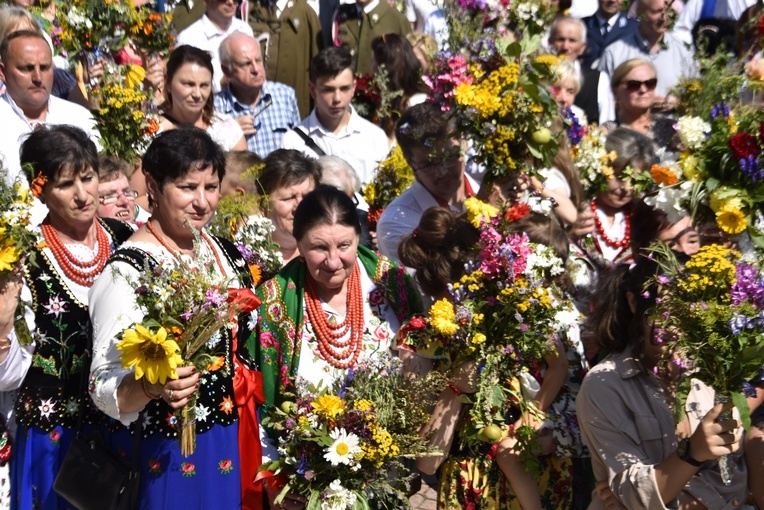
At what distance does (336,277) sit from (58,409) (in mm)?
1290

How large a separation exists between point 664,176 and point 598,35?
A: 637cm

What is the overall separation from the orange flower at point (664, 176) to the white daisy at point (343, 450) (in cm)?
168

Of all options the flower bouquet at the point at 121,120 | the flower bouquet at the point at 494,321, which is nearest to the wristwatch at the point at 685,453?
the flower bouquet at the point at 494,321

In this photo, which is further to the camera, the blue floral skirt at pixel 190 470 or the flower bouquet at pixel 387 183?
the flower bouquet at pixel 387 183

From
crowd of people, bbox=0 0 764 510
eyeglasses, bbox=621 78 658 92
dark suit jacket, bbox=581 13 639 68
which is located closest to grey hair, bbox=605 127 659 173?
crowd of people, bbox=0 0 764 510

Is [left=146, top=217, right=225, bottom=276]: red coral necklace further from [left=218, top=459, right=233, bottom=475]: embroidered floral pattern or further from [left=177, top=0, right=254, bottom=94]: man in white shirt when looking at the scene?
[left=177, top=0, right=254, bottom=94]: man in white shirt

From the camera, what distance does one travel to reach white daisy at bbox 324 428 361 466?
12.7ft

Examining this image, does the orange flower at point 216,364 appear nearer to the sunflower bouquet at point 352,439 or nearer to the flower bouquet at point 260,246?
the sunflower bouquet at point 352,439

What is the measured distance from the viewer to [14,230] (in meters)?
3.79

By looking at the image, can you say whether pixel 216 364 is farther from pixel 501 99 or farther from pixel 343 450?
pixel 501 99

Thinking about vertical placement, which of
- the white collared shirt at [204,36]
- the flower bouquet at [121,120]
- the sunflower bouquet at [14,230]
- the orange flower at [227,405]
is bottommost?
the orange flower at [227,405]

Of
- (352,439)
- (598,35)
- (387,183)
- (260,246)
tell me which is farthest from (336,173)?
(598,35)

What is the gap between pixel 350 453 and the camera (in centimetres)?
388

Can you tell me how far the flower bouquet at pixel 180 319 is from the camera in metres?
3.60
